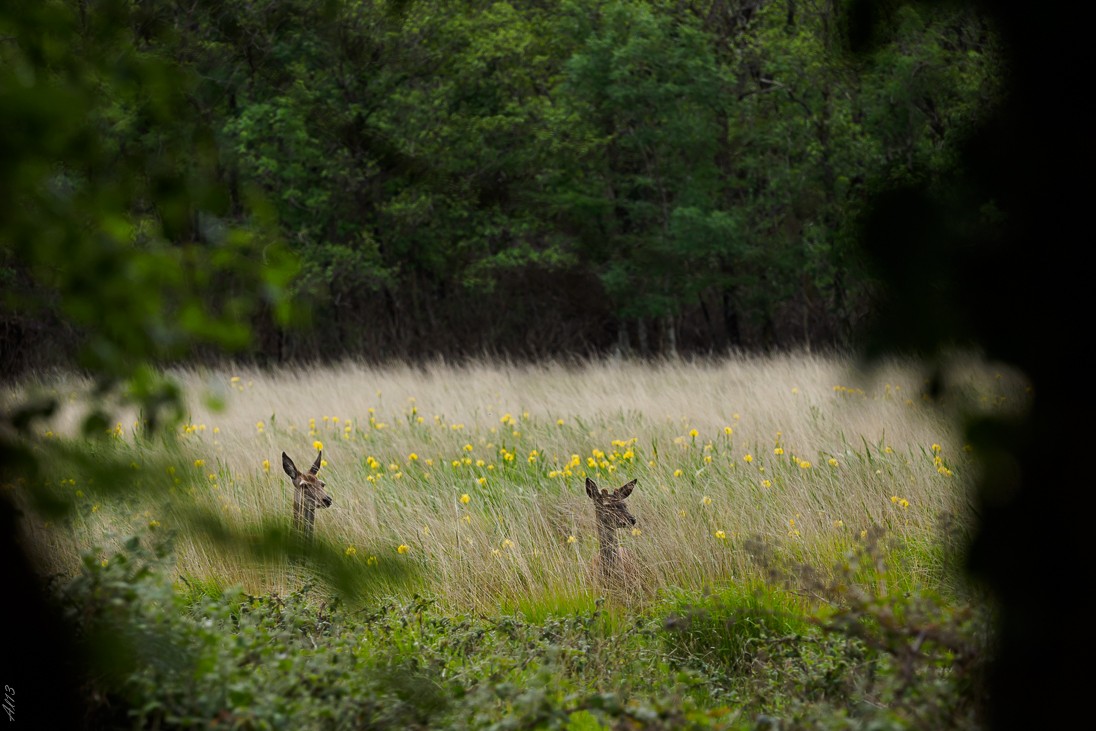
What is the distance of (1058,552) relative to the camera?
1.85 metres

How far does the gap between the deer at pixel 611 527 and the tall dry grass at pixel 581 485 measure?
0.36 ft

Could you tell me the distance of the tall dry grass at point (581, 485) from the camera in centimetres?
541

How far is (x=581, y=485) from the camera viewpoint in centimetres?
660

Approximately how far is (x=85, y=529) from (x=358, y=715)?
358cm

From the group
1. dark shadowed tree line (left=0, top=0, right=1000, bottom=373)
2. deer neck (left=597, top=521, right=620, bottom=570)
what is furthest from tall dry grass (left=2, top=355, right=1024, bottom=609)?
dark shadowed tree line (left=0, top=0, right=1000, bottom=373)

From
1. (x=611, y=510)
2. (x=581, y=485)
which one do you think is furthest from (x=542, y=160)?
(x=611, y=510)

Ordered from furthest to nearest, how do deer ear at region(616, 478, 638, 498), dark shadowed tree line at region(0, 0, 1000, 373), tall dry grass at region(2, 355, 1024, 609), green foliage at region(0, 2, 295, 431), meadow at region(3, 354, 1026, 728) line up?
dark shadowed tree line at region(0, 0, 1000, 373), tall dry grass at region(2, 355, 1024, 609), deer ear at region(616, 478, 638, 498), meadow at region(3, 354, 1026, 728), green foliage at region(0, 2, 295, 431)

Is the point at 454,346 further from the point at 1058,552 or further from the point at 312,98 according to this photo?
the point at 1058,552

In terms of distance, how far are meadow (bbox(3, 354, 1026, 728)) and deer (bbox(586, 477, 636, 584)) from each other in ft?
0.21

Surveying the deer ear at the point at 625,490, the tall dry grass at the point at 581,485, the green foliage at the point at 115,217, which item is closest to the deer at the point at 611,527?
the deer ear at the point at 625,490

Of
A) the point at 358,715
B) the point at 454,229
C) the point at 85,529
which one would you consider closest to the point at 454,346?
the point at 454,229

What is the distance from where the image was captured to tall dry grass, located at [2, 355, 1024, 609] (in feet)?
17.7

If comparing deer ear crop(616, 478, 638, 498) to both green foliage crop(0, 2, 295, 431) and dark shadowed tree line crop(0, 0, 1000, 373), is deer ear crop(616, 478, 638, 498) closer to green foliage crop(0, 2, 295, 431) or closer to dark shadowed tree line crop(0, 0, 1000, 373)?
green foliage crop(0, 2, 295, 431)

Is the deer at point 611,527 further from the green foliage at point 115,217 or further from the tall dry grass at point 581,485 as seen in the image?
the green foliage at point 115,217
